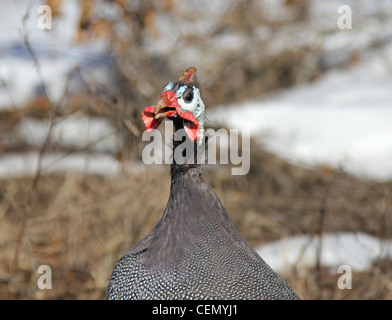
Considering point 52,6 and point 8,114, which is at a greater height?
point 52,6

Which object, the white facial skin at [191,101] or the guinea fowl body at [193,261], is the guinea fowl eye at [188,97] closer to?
the white facial skin at [191,101]

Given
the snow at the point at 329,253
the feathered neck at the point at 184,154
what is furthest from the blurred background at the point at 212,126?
the feathered neck at the point at 184,154

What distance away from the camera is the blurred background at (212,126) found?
3.75 m

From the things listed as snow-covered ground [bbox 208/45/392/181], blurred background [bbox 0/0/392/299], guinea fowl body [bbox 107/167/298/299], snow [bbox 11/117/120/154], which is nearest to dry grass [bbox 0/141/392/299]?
blurred background [bbox 0/0/392/299]

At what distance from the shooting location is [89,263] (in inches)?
153

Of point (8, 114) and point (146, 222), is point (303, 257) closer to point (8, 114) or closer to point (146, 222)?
point (146, 222)

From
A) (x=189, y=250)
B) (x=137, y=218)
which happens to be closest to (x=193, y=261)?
(x=189, y=250)

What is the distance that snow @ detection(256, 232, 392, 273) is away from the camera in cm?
376

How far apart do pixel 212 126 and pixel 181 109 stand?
3.76 ft

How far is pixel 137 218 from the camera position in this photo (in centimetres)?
387

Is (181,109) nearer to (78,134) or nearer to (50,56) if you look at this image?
(78,134)

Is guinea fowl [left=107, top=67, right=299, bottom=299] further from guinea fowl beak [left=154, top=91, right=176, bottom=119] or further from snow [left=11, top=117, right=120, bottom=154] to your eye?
snow [left=11, top=117, right=120, bottom=154]
